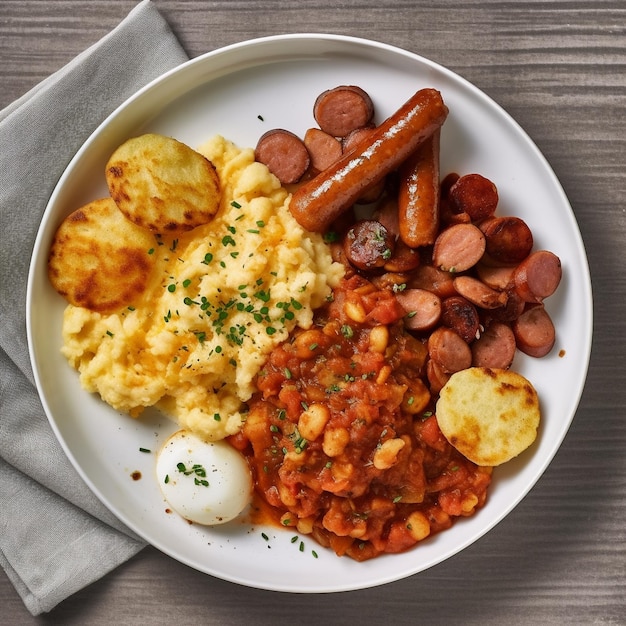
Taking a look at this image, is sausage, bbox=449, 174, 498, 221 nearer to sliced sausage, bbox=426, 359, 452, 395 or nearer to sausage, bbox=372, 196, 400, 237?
sausage, bbox=372, 196, 400, 237

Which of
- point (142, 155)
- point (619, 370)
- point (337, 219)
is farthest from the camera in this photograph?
point (619, 370)

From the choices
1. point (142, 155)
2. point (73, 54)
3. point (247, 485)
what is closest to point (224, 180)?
point (142, 155)

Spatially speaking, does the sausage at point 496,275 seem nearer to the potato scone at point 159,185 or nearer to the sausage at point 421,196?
the sausage at point 421,196

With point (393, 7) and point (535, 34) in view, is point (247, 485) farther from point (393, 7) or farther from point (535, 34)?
point (535, 34)

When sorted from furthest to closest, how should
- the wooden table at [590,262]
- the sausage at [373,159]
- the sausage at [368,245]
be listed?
the wooden table at [590,262] < the sausage at [368,245] < the sausage at [373,159]

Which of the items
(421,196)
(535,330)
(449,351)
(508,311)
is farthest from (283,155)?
(535,330)

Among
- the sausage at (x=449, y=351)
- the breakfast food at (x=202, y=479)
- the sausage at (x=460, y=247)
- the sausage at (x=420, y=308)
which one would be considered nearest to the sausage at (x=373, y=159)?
the sausage at (x=460, y=247)

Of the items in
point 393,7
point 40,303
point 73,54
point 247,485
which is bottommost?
point 247,485
